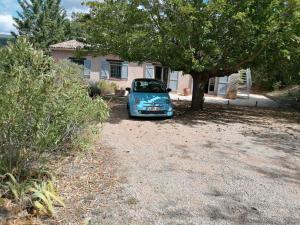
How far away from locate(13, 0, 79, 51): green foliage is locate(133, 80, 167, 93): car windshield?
25.2m

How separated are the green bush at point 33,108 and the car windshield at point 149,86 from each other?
7.95m

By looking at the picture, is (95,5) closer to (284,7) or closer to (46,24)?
(284,7)

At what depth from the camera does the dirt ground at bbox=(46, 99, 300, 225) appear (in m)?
4.55

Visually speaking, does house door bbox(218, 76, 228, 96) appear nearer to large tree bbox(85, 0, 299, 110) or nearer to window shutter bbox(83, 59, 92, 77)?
window shutter bbox(83, 59, 92, 77)

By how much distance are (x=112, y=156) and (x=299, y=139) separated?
5663 mm

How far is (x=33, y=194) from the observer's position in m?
4.56

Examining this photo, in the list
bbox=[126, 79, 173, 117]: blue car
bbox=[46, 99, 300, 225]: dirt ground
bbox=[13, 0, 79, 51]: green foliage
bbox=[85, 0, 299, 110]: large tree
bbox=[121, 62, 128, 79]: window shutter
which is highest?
bbox=[13, 0, 79, 51]: green foliage

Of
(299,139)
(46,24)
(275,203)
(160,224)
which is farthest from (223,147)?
(46,24)

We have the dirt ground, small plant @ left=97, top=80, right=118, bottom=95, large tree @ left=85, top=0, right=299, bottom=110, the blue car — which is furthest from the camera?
small plant @ left=97, top=80, right=118, bottom=95

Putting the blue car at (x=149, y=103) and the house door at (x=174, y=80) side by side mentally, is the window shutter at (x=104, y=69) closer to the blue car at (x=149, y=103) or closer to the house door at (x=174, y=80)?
the house door at (x=174, y=80)

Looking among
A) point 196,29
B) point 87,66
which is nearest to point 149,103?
point 196,29

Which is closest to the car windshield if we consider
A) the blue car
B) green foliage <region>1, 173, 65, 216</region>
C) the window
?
the blue car

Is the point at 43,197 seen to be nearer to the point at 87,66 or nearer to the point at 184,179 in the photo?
the point at 184,179

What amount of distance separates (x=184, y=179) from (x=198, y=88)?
29.6ft
